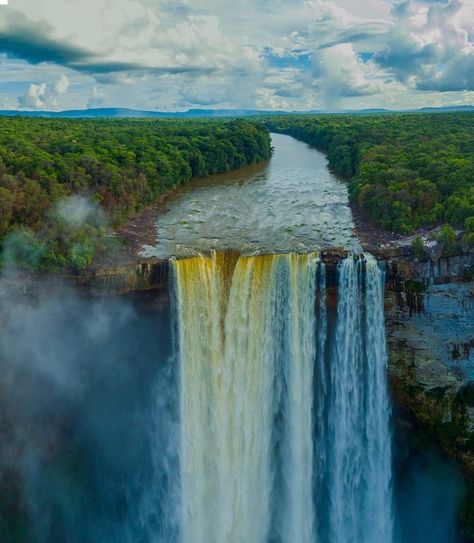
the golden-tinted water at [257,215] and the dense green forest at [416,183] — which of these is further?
the golden-tinted water at [257,215]

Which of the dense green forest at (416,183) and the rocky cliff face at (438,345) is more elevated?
the dense green forest at (416,183)

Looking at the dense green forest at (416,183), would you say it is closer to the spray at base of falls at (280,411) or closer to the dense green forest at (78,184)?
the spray at base of falls at (280,411)

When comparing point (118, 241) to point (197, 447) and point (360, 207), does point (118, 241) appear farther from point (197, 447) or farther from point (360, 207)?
point (360, 207)

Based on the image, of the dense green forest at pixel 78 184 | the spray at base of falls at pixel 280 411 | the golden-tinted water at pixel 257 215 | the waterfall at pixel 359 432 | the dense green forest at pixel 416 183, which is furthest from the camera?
the golden-tinted water at pixel 257 215

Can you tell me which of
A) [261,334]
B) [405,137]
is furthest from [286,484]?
[405,137]

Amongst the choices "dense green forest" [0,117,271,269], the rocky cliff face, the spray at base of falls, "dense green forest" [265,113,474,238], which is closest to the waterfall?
the spray at base of falls

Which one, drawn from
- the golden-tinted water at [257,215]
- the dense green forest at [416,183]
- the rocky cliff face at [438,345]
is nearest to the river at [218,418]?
the rocky cliff face at [438,345]

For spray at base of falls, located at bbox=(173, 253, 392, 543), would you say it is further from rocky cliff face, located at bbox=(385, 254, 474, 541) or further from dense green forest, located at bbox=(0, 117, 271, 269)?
dense green forest, located at bbox=(0, 117, 271, 269)
